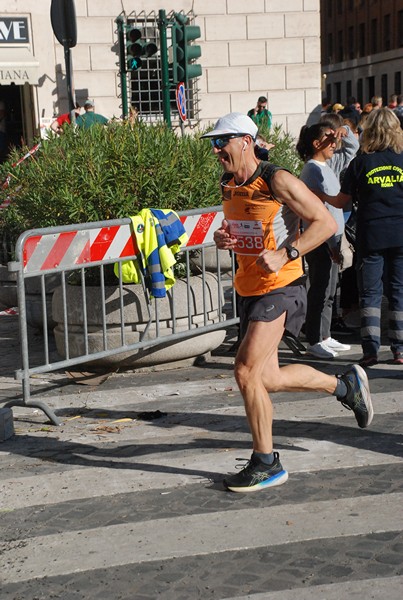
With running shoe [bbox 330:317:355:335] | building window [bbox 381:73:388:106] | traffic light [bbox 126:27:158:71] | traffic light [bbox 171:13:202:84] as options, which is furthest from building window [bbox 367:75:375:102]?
running shoe [bbox 330:317:355:335]

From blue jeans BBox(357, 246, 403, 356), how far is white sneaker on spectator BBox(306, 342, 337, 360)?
0.43m

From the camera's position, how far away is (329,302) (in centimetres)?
A: 904

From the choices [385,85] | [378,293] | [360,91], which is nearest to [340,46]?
[360,91]

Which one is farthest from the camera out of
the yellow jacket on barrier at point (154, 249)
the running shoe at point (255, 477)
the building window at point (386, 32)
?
the building window at point (386, 32)

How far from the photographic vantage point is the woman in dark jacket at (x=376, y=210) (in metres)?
8.27

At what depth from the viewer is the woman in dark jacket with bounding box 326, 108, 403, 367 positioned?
8273mm

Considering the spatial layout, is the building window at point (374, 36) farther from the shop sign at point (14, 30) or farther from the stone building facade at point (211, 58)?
the shop sign at point (14, 30)

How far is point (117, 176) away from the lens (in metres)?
8.48

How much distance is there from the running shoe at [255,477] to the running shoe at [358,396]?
0.69 meters

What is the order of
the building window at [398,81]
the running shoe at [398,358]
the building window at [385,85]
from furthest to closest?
the building window at [385,85] → the building window at [398,81] → the running shoe at [398,358]

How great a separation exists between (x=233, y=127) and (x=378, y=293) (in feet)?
10.8

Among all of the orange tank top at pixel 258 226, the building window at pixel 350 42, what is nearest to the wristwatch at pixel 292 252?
the orange tank top at pixel 258 226

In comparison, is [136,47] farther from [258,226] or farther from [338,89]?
[338,89]

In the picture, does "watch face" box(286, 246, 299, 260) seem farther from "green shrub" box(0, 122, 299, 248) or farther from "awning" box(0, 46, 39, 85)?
"awning" box(0, 46, 39, 85)
